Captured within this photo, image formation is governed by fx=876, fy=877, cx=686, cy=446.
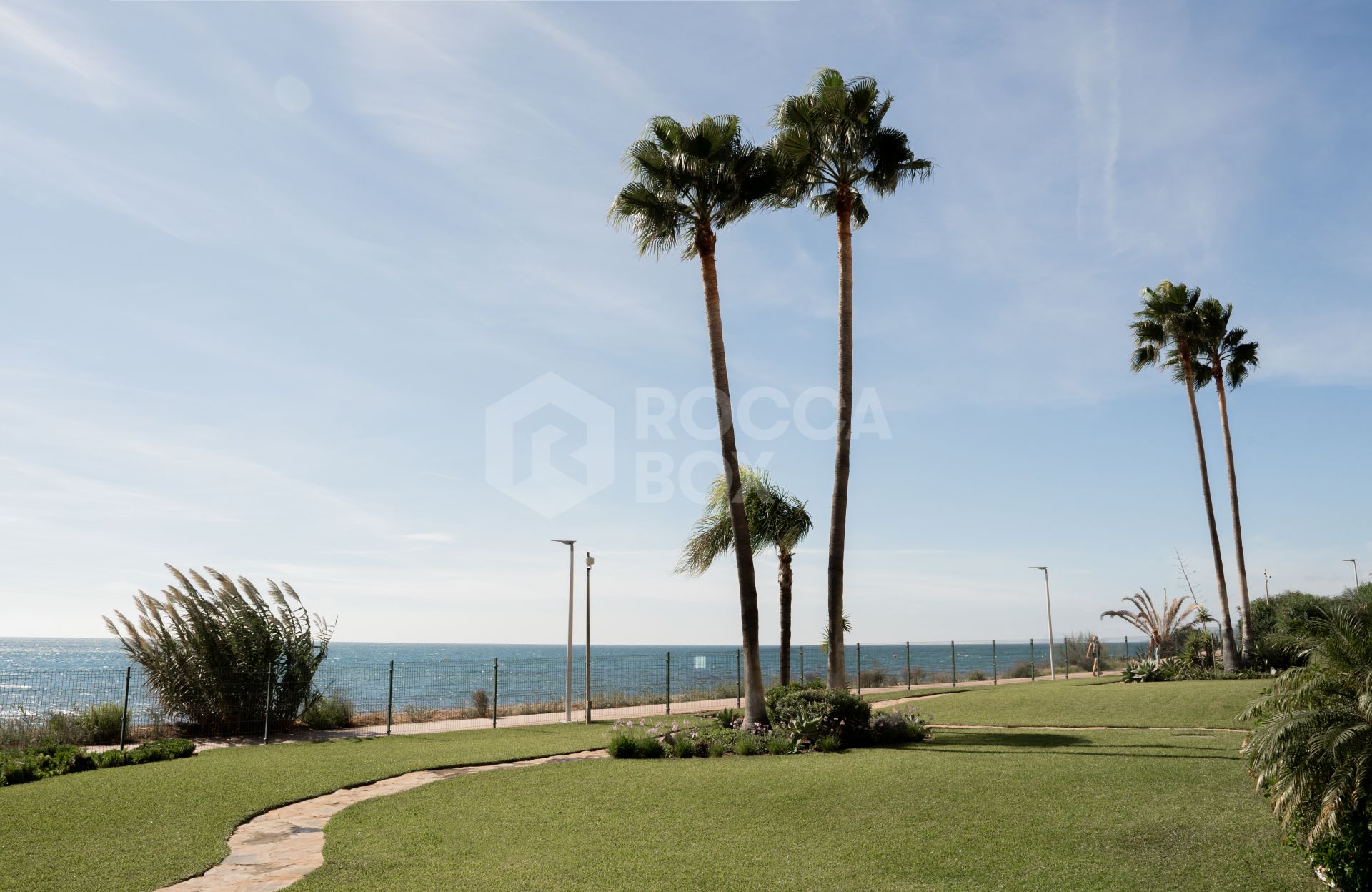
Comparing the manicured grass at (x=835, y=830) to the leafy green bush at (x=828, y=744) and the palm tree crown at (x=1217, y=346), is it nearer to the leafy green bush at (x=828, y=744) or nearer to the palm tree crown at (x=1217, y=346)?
the leafy green bush at (x=828, y=744)

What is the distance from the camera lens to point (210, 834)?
926 centimetres

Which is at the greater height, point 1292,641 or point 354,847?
point 1292,641

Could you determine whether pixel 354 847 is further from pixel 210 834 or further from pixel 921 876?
pixel 921 876

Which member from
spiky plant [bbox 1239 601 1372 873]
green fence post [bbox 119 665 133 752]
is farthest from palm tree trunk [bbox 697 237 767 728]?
green fence post [bbox 119 665 133 752]

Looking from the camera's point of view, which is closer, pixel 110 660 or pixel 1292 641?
pixel 1292 641

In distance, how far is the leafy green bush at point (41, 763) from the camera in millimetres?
12500

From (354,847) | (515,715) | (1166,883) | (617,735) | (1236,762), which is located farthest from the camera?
(515,715)

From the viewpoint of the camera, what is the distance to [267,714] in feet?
63.4

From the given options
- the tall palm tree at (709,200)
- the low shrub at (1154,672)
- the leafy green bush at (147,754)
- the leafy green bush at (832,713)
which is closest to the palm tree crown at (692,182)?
the tall palm tree at (709,200)

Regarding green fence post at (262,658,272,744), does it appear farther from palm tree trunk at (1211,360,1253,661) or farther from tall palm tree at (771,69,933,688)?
palm tree trunk at (1211,360,1253,661)

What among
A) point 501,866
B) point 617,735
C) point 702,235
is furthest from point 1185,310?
point 501,866

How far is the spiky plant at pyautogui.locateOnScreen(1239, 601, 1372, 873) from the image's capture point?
21.9 ft

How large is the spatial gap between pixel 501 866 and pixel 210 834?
12.0 ft

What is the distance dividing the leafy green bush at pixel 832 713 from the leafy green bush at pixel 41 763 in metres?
11.5
